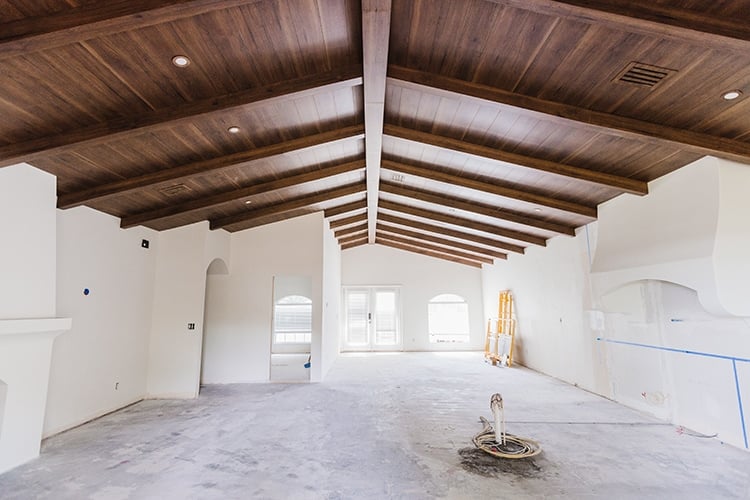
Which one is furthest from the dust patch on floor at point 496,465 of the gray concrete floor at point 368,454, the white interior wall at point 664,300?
the white interior wall at point 664,300

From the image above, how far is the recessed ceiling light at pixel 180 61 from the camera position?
269cm

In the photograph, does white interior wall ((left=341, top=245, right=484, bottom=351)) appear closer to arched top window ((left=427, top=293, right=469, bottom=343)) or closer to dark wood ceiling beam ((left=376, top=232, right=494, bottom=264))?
arched top window ((left=427, top=293, right=469, bottom=343))

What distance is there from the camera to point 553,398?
19.3ft

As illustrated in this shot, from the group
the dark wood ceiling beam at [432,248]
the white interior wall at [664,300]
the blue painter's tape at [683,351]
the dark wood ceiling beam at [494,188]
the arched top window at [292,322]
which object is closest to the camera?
the white interior wall at [664,300]

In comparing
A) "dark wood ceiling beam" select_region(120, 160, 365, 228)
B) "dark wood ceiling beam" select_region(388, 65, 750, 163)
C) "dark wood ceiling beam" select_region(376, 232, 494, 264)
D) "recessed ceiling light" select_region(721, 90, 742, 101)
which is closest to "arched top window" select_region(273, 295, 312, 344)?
"dark wood ceiling beam" select_region(376, 232, 494, 264)

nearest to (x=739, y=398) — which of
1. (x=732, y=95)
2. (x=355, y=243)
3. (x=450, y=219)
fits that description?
(x=732, y=95)

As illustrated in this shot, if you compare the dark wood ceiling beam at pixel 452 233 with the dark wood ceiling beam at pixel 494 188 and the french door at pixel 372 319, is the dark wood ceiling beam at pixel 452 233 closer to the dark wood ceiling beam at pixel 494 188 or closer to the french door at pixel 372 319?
the dark wood ceiling beam at pixel 494 188

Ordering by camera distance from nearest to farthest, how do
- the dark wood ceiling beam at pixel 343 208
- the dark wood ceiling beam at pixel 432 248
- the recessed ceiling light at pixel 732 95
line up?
the recessed ceiling light at pixel 732 95
the dark wood ceiling beam at pixel 343 208
the dark wood ceiling beam at pixel 432 248

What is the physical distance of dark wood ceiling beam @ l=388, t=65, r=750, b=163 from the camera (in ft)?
11.0

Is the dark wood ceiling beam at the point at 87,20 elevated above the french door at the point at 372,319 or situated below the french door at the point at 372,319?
above

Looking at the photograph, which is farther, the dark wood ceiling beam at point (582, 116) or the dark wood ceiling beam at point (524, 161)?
the dark wood ceiling beam at point (524, 161)

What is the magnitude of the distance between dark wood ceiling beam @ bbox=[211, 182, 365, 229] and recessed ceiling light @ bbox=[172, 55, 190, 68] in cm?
390

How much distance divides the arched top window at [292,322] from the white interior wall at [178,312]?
17.3 feet

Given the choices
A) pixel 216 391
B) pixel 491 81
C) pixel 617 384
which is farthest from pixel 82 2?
pixel 617 384
